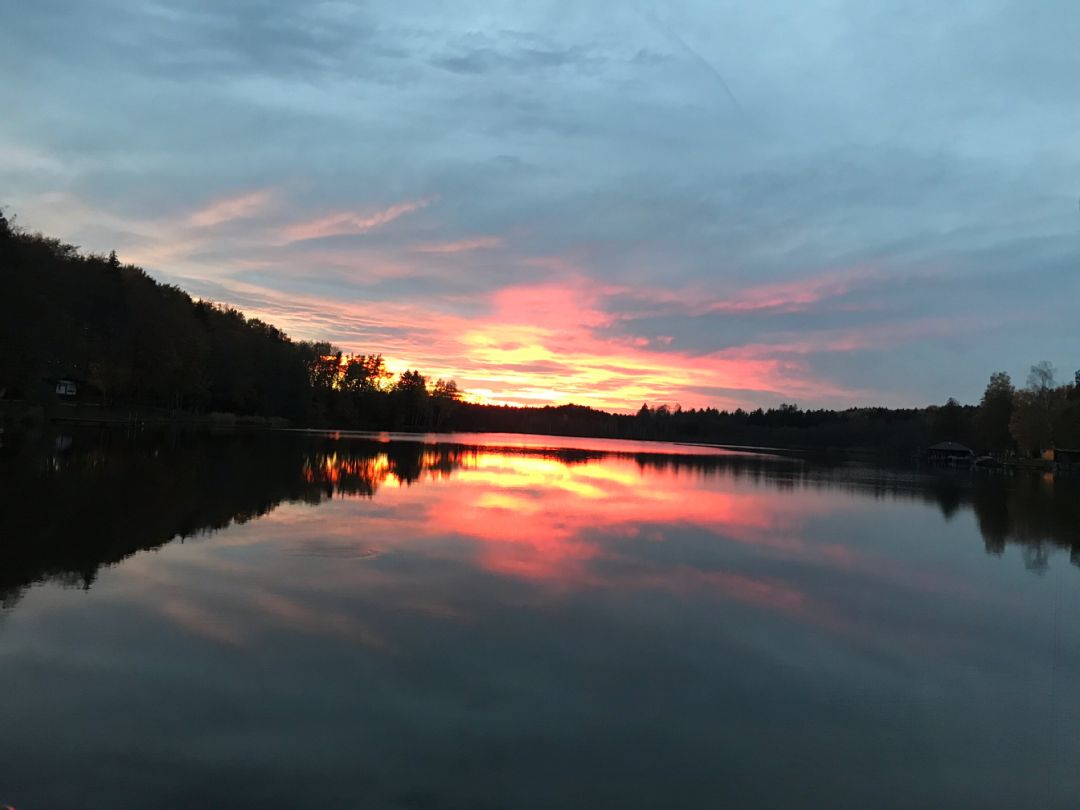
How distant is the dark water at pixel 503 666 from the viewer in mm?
4840

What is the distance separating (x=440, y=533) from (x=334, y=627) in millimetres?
6795

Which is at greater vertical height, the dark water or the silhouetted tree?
the silhouetted tree

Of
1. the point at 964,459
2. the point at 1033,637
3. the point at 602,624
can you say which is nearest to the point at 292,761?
the point at 602,624

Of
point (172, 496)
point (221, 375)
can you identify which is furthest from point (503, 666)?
point (221, 375)

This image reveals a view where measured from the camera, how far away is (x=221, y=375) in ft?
250

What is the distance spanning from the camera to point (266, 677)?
624 cm

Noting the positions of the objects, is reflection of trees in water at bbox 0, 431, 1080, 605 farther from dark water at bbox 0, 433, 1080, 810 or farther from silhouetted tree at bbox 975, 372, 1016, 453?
silhouetted tree at bbox 975, 372, 1016, 453

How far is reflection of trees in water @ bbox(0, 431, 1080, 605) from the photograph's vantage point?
10669mm

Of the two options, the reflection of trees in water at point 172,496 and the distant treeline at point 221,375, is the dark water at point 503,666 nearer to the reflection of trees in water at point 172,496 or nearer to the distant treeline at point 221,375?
the reflection of trees in water at point 172,496

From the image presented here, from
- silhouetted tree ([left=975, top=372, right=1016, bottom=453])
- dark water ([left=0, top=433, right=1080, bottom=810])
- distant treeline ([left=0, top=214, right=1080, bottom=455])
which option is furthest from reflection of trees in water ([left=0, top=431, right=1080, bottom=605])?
silhouetted tree ([left=975, top=372, right=1016, bottom=453])

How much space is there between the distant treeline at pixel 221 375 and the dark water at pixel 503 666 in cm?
2795

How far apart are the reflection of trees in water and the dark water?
0.15 metres

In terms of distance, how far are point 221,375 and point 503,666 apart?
76348 millimetres

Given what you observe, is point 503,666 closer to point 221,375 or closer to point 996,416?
point 221,375
